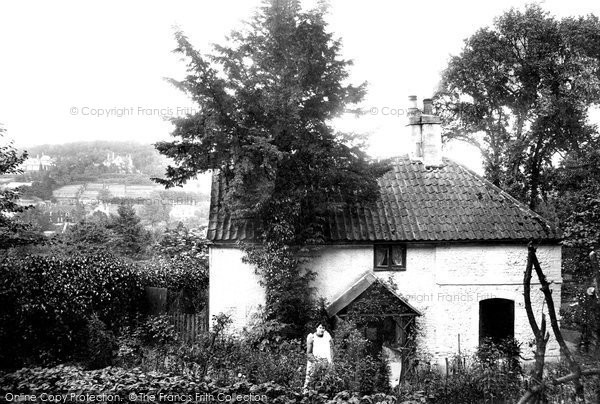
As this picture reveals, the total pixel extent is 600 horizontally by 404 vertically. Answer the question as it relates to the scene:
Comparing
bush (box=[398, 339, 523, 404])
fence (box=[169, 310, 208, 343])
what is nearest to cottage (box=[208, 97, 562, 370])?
fence (box=[169, 310, 208, 343])

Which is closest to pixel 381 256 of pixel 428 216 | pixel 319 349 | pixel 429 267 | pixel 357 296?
pixel 429 267

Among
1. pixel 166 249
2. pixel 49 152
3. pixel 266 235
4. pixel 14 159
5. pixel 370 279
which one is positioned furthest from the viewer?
pixel 49 152

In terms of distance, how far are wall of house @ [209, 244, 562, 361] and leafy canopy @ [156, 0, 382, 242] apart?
71.1 inches

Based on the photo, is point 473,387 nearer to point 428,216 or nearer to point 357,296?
point 357,296

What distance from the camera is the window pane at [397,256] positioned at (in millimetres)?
14906

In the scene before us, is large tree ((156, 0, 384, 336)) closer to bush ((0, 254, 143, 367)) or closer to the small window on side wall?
the small window on side wall

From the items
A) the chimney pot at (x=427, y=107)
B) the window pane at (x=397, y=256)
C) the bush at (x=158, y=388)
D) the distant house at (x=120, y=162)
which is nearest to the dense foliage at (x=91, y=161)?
the distant house at (x=120, y=162)

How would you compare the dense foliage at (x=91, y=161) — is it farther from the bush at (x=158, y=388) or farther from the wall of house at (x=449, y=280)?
the bush at (x=158, y=388)

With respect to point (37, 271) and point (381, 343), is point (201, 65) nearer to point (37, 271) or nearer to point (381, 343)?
point (37, 271)

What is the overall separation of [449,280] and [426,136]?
5676mm

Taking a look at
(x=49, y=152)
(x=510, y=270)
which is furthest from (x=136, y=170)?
(x=510, y=270)

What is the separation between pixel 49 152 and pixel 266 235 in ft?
197

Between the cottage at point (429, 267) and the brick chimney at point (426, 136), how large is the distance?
282cm

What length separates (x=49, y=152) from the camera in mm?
62781
